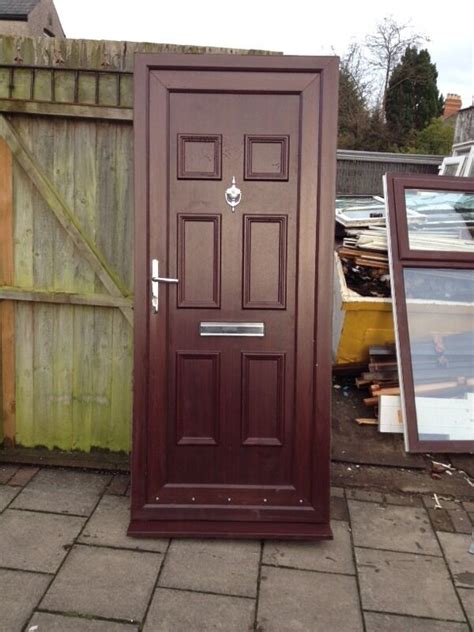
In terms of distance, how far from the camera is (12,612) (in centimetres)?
260

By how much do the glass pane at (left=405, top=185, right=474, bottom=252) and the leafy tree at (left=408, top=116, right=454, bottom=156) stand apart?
19.0 metres

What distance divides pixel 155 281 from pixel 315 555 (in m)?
1.62

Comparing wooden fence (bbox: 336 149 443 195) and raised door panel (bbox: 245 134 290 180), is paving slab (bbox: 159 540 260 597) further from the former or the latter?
wooden fence (bbox: 336 149 443 195)

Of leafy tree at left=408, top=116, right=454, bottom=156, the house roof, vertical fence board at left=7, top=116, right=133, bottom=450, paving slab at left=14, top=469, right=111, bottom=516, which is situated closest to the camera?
paving slab at left=14, top=469, right=111, bottom=516

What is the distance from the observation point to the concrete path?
8.58 ft

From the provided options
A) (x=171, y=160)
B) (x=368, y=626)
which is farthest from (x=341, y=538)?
(x=171, y=160)

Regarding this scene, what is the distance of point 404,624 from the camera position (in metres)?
2.62

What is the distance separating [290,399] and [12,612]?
1.61 metres

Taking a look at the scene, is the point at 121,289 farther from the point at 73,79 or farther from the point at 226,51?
the point at 226,51

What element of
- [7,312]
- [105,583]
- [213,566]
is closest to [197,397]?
[213,566]

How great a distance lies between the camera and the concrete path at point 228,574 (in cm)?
262

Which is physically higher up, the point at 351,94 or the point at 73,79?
the point at 351,94

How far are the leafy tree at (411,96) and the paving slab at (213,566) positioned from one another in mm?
25428

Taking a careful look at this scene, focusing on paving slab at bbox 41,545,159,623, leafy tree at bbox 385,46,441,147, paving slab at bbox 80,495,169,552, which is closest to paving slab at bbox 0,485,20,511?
paving slab at bbox 80,495,169,552
